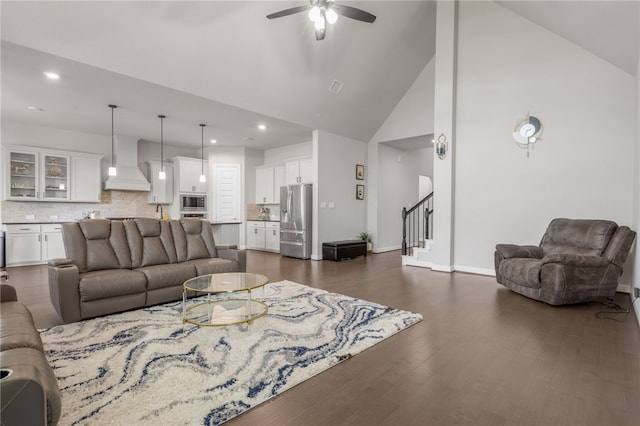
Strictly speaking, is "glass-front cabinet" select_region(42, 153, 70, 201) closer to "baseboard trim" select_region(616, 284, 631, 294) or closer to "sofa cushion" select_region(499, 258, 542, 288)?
"sofa cushion" select_region(499, 258, 542, 288)

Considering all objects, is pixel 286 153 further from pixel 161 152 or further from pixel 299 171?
pixel 161 152

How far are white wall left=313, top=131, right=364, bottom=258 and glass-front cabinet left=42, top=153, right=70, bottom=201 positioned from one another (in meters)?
5.25

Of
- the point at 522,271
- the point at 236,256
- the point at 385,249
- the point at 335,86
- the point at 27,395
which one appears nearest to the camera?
the point at 27,395

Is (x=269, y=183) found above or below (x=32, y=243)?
above

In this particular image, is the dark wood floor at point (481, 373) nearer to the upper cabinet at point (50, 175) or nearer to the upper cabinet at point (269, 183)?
the upper cabinet at point (50, 175)

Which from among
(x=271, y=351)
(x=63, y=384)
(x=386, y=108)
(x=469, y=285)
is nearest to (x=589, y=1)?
(x=469, y=285)

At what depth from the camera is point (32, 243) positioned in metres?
6.02

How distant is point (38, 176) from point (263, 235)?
482 cm

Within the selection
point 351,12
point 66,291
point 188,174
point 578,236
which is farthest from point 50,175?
point 578,236

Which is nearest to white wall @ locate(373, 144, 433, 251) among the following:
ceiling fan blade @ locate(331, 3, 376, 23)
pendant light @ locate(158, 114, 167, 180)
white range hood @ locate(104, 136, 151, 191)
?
ceiling fan blade @ locate(331, 3, 376, 23)

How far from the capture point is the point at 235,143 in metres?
8.34

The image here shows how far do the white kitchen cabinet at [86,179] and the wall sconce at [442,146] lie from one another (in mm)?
7124

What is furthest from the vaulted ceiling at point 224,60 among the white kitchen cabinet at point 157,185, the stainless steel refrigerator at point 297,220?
the stainless steel refrigerator at point 297,220

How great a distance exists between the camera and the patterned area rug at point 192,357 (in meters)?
1.72
